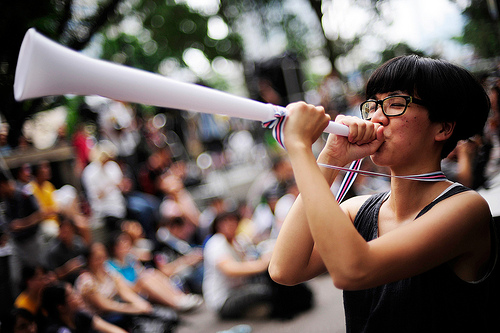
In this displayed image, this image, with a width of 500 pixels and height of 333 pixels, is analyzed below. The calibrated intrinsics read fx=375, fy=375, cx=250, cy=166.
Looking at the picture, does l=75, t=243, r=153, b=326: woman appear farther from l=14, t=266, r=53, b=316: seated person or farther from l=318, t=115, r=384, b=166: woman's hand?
l=318, t=115, r=384, b=166: woman's hand

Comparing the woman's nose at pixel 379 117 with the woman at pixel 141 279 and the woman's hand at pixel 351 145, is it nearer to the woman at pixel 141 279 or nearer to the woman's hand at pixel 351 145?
the woman's hand at pixel 351 145

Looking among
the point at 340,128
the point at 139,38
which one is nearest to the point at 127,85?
the point at 340,128

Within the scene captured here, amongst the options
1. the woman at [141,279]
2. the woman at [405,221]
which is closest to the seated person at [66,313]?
the woman at [141,279]

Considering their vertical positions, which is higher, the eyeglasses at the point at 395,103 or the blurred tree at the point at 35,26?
the blurred tree at the point at 35,26

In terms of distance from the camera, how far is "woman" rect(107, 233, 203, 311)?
5.10 metres

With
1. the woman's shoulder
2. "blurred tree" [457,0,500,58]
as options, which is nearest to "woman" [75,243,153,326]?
the woman's shoulder

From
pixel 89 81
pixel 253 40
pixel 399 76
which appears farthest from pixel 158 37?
pixel 89 81

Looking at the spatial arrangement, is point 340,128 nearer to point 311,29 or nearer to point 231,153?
point 311,29

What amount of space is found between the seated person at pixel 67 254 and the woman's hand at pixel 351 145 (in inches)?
164

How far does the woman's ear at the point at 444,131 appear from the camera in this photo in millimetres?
1346

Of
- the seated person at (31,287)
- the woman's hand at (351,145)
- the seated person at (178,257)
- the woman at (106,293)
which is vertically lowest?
the seated person at (178,257)

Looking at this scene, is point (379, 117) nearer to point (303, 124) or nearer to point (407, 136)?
point (407, 136)

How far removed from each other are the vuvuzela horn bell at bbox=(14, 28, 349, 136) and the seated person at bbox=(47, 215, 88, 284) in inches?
170

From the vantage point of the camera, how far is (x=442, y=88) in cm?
128
